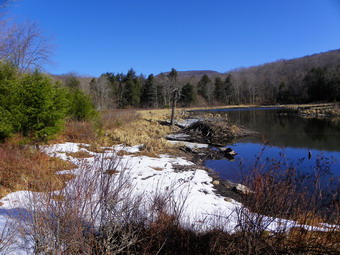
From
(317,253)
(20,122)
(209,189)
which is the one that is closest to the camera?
(317,253)

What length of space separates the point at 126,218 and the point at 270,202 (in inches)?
68.6

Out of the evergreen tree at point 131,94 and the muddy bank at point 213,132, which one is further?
the evergreen tree at point 131,94

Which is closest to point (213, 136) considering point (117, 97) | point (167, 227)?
point (167, 227)

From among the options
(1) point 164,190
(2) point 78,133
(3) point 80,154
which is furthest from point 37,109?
(1) point 164,190

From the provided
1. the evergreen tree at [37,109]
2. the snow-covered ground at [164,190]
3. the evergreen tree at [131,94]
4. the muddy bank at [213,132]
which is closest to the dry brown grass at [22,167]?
the snow-covered ground at [164,190]

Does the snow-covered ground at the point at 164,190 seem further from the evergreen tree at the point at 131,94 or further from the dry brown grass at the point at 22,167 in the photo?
the evergreen tree at the point at 131,94

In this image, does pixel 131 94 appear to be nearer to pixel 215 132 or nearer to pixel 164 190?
pixel 215 132

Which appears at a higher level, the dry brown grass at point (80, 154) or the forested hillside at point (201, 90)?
the forested hillside at point (201, 90)

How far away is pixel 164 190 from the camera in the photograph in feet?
16.8

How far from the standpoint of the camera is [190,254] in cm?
276

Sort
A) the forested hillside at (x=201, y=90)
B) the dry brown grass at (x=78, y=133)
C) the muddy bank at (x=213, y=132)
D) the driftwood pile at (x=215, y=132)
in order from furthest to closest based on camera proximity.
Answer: the forested hillside at (x=201, y=90), the driftwood pile at (x=215, y=132), the muddy bank at (x=213, y=132), the dry brown grass at (x=78, y=133)

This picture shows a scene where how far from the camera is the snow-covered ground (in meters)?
3.02

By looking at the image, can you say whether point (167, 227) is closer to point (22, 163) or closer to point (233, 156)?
point (22, 163)

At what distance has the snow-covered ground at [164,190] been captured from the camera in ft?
9.89
